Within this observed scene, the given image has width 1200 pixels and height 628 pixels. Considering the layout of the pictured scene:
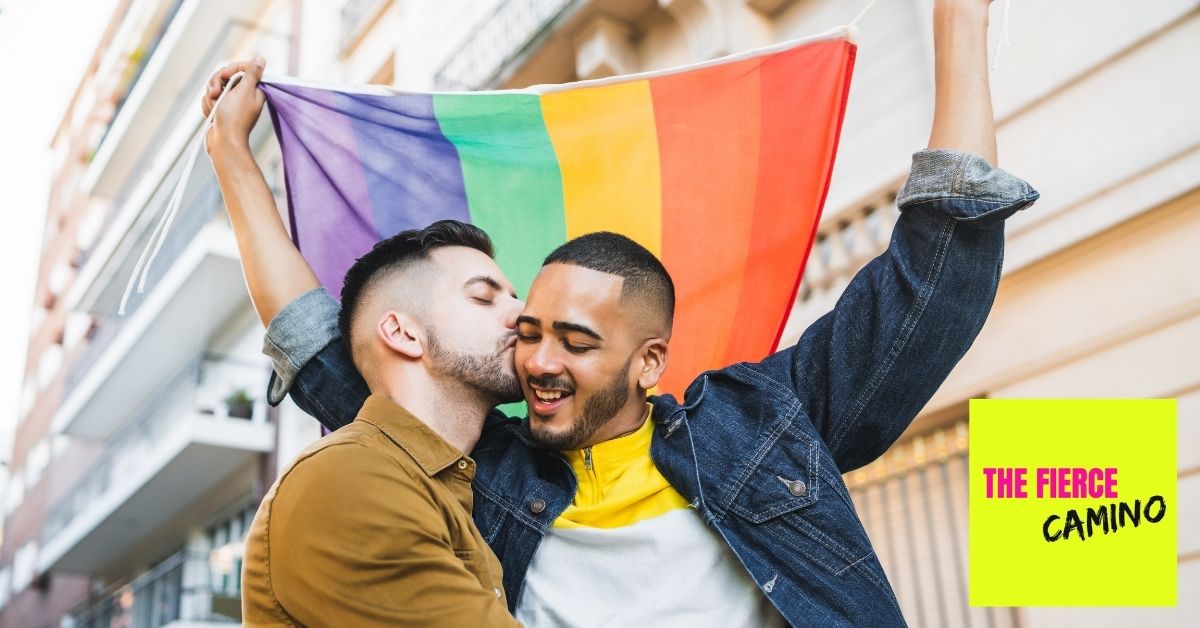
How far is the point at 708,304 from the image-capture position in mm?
3416

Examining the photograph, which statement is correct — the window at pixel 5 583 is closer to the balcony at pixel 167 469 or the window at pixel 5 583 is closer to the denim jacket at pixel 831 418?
the balcony at pixel 167 469

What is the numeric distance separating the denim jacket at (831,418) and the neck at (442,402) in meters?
0.15

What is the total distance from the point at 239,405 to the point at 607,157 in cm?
1289

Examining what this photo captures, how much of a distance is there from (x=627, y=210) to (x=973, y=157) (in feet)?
4.51

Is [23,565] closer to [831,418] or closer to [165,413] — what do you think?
[165,413]

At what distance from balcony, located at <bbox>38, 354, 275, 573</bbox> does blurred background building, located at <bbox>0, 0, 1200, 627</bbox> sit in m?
0.05

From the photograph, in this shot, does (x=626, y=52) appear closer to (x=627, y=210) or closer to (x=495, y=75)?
(x=495, y=75)

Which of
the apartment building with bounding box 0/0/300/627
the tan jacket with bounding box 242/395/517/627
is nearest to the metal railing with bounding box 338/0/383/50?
the apartment building with bounding box 0/0/300/627

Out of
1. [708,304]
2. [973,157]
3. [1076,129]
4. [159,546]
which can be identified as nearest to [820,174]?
[708,304]

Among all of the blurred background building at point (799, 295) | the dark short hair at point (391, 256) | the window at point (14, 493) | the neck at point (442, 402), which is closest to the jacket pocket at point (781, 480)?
the neck at point (442, 402)

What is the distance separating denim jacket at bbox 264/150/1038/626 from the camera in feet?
7.87

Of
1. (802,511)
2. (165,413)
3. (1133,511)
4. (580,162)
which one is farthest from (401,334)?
(165,413)

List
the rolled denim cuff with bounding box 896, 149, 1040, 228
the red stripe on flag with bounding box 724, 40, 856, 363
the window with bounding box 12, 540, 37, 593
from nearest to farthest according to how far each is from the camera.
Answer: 1. the rolled denim cuff with bounding box 896, 149, 1040, 228
2. the red stripe on flag with bounding box 724, 40, 856, 363
3. the window with bounding box 12, 540, 37, 593

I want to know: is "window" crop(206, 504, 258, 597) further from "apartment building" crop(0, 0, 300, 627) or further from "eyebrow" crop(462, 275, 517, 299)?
"eyebrow" crop(462, 275, 517, 299)
